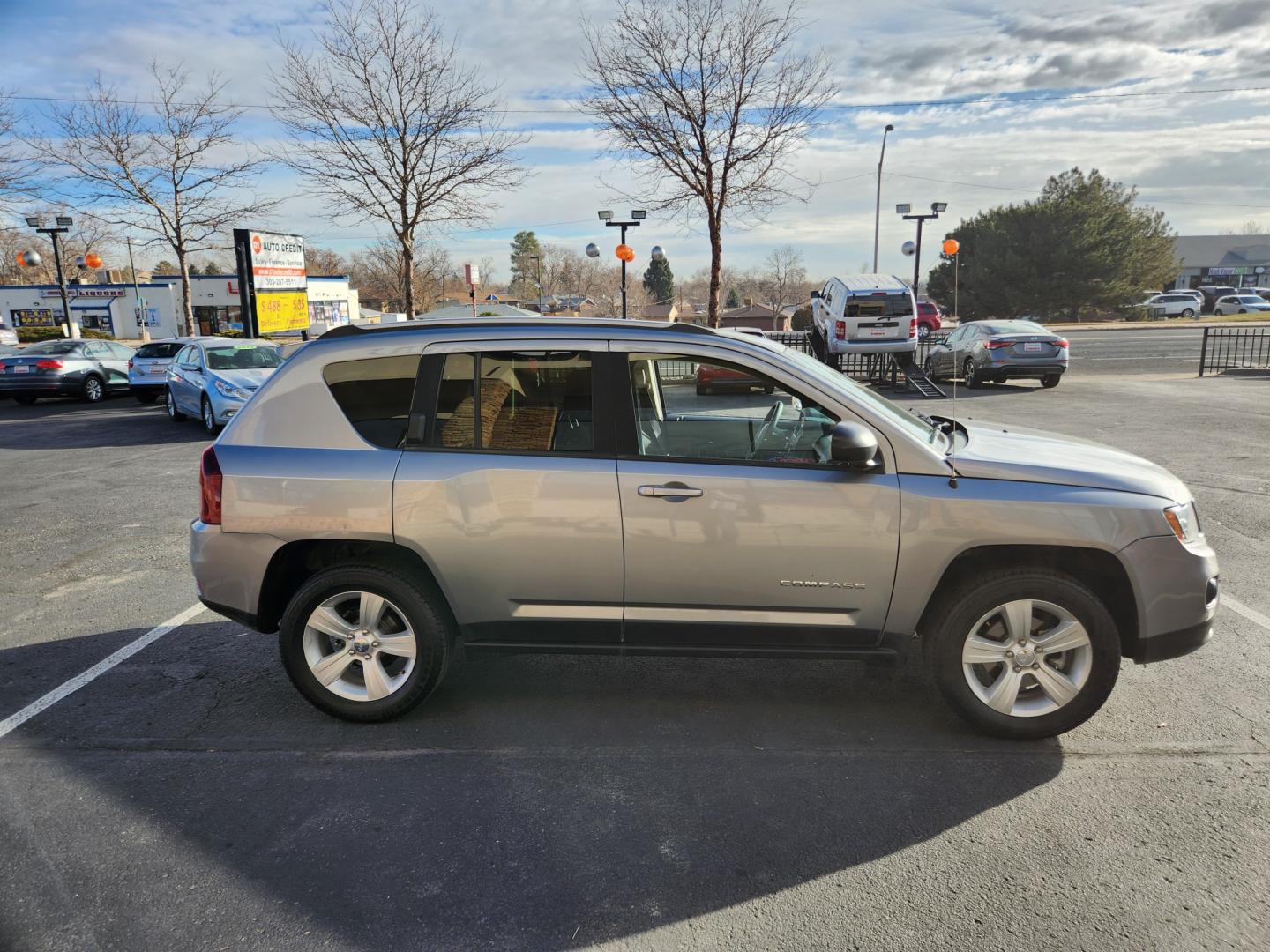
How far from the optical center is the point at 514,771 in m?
3.40

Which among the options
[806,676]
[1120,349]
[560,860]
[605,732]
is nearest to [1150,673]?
[806,676]

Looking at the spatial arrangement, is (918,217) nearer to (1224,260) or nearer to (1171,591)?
(1171,591)

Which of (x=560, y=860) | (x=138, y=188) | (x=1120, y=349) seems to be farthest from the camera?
(x=1120, y=349)

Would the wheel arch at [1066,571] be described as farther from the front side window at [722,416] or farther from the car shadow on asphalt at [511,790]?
the front side window at [722,416]

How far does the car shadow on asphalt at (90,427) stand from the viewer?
1314 centimetres

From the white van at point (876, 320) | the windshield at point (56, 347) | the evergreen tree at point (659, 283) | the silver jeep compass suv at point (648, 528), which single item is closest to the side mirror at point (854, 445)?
the silver jeep compass suv at point (648, 528)

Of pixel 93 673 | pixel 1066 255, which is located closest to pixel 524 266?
pixel 1066 255

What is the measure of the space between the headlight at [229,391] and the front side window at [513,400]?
1068 centimetres

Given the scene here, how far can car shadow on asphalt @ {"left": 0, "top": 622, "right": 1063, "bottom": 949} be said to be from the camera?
267 cm

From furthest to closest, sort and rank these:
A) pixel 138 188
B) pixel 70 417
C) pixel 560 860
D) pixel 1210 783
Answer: pixel 138 188 → pixel 70 417 → pixel 1210 783 → pixel 560 860

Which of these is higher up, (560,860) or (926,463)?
(926,463)

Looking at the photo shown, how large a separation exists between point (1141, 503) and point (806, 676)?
1.81 metres

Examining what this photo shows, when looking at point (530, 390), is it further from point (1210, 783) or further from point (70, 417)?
point (70, 417)

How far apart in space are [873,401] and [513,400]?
67.2 inches
